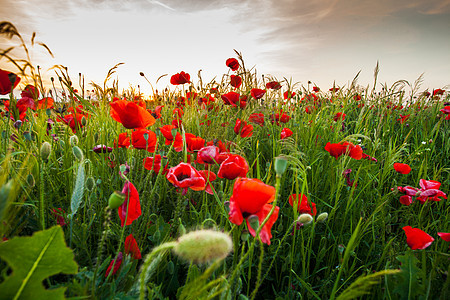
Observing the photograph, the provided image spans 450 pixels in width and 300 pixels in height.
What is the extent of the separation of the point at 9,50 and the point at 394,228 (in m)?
2.29

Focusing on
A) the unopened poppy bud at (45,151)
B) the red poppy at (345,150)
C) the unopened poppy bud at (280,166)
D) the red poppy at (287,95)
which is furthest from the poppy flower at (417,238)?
the red poppy at (287,95)

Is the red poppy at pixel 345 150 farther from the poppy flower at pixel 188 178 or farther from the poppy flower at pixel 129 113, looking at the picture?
the poppy flower at pixel 129 113

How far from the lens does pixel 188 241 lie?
47 centimetres

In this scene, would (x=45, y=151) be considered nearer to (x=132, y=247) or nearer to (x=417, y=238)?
(x=132, y=247)

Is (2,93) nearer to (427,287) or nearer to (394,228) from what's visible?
(427,287)

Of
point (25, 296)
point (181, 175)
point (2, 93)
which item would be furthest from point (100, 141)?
point (25, 296)

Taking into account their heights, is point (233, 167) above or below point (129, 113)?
below

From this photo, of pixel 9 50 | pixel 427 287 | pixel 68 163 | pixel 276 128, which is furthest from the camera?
pixel 276 128

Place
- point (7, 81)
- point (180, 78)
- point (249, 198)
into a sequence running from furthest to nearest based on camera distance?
1. point (180, 78)
2. point (7, 81)
3. point (249, 198)

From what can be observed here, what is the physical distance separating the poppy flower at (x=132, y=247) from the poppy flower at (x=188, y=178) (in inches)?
9.9

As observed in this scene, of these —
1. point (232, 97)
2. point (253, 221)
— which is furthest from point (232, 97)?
point (253, 221)

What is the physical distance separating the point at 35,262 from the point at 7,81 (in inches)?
44.3

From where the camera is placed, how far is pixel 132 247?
96 cm

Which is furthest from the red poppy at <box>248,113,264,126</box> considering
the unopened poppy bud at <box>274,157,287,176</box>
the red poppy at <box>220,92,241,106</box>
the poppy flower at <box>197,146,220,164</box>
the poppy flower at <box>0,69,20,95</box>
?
the unopened poppy bud at <box>274,157,287,176</box>
